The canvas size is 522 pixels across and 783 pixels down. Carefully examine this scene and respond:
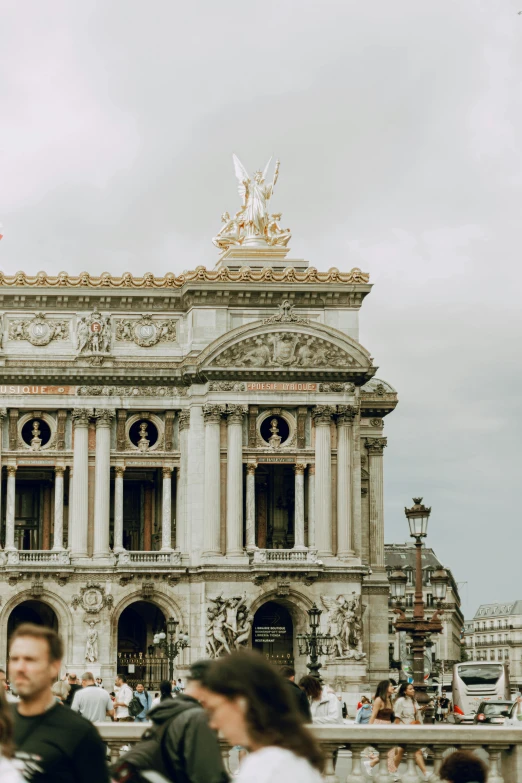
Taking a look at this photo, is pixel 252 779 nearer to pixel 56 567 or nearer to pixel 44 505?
pixel 56 567

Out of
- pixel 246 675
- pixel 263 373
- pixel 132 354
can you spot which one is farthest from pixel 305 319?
pixel 246 675

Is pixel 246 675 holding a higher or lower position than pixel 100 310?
lower

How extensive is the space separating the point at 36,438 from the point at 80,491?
129 inches

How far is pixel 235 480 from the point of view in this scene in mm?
73000

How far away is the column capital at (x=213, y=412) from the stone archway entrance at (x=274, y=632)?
8657 millimetres

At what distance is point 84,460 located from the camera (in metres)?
73.6

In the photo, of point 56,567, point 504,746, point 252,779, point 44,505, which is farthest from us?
point 44,505

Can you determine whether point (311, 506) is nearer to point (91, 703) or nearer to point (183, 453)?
point (183, 453)

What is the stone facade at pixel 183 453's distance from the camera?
72312mm

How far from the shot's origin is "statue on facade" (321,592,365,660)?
72.2 metres

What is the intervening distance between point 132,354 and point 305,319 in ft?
26.8

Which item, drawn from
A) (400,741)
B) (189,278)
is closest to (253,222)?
(189,278)

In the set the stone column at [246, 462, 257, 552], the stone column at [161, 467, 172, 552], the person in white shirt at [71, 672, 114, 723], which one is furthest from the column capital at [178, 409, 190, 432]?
the person in white shirt at [71, 672, 114, 723]

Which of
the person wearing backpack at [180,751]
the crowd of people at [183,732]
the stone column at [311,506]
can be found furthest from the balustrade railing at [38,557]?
the person wearing backpack at [180,751]
